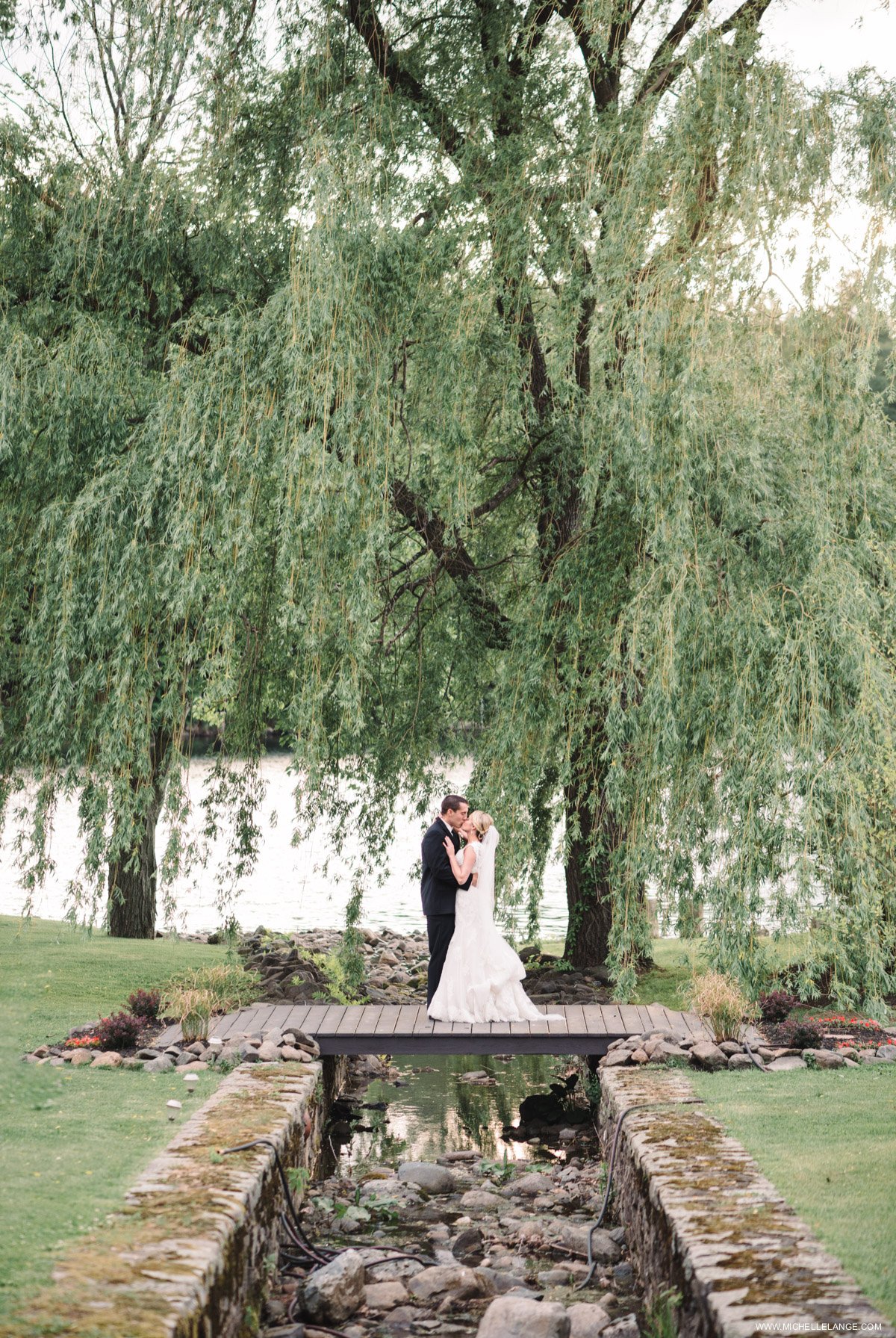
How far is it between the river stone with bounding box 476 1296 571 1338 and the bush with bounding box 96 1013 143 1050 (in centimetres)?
378

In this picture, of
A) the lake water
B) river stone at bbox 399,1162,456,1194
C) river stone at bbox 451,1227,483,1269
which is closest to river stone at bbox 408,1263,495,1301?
river stone at bbox 451,1227,483,1269

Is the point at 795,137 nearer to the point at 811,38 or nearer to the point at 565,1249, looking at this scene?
the point at 811,38

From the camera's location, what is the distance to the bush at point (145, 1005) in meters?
9.10

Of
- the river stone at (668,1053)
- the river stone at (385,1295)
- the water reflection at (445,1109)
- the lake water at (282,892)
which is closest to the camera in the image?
the river stone at (385,1295)

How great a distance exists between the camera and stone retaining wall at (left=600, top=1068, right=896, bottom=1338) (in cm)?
384

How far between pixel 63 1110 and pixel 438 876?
3061 millimetres

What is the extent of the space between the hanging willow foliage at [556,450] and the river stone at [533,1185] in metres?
1.51

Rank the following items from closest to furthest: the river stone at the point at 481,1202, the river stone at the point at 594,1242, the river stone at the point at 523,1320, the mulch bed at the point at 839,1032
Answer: the river stone at the point at 523,1320, the river stone at the point at 594,1242, the river stone at the point at 481,1202, the mulch bed at the point at 839,1032

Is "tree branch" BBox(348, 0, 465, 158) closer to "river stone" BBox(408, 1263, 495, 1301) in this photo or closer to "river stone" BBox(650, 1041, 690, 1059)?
"river stone" BBox(650, 1041, 690, 1059)

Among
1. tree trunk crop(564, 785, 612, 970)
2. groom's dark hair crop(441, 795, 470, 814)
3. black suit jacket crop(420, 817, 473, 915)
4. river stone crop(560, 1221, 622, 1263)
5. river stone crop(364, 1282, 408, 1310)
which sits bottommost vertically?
river stone crop(364, 1282, 408, 1310)

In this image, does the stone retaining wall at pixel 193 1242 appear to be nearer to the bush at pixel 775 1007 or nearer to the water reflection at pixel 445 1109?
the water reflection at pixel 445 1109

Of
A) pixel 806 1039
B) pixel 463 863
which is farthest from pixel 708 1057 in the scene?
pixel 463 863

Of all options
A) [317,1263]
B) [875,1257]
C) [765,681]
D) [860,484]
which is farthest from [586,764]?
[875,1257]

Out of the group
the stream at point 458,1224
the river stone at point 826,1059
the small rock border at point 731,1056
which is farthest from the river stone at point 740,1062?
the stream at point 458,1224
